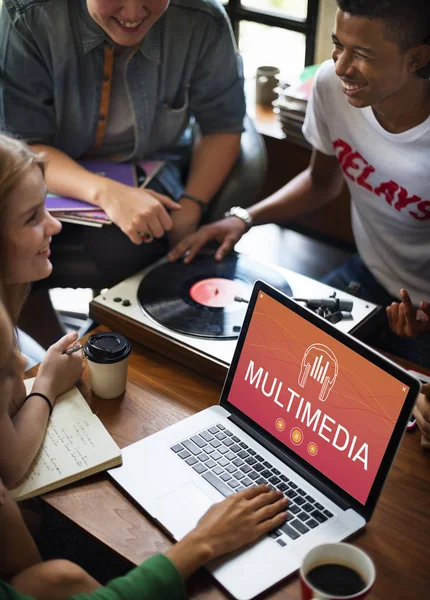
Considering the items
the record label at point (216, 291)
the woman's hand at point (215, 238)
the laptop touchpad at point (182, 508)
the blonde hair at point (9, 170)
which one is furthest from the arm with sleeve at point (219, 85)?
the laptop touchpad at point (182, 508)

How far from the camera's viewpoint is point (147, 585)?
0.93 meters

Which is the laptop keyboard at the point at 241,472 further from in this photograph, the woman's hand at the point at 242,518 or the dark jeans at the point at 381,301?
the dark jeans at the point at 381,301

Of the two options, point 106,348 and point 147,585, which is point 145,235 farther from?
point 147,585

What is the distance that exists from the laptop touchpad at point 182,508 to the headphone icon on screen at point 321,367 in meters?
0.23

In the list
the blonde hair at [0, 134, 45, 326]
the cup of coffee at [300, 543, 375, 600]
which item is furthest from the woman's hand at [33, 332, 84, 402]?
the cup of coffee at [300, 543, 375, 600]

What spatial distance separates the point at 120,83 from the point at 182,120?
0.19 meters

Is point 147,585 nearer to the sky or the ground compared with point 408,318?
nearer to the ground

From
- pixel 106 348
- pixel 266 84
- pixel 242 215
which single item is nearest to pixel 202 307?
pixel 106 348

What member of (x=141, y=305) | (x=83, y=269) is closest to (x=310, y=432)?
(x=141, y=305)

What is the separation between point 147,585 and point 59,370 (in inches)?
17.9

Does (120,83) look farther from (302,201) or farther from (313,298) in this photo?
(313,298)

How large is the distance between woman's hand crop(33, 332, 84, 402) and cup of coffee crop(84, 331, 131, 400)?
0.12 feet

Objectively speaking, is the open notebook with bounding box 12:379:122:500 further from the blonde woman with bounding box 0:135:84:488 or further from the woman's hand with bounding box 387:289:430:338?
the woman's hand with bounding box 387:289:430:338

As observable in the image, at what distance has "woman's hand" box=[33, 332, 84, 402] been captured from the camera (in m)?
1.24
